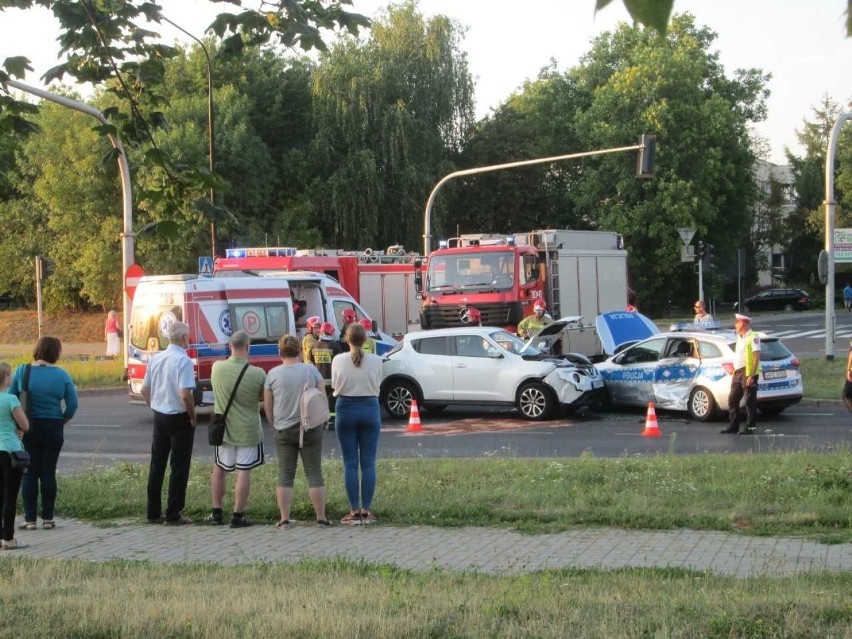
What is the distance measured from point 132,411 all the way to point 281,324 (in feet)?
12.8

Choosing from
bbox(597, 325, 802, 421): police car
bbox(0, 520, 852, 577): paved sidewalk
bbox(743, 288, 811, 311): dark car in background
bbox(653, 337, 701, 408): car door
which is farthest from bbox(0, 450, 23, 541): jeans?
bbox(743, 288, 811, 311): dark car in background

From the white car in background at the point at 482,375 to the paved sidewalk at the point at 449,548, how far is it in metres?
9.30

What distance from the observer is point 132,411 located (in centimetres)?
2242

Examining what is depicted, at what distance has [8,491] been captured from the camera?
9258mm

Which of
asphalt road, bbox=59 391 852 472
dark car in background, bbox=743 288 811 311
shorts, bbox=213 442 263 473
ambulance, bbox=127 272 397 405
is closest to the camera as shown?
shorts, bbox=213 442 263 473

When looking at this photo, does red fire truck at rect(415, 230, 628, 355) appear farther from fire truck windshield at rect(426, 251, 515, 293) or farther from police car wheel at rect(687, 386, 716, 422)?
police car wheel at rect(687, 386, 716, 422)

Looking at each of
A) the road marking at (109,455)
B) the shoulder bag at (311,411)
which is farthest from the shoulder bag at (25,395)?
the road marking at (109,455)

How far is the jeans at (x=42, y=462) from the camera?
996cm

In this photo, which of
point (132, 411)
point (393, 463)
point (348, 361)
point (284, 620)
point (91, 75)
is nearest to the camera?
point (284, 620)

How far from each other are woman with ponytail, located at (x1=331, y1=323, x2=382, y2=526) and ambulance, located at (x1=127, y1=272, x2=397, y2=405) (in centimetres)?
907

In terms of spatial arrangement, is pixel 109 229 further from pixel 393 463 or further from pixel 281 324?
pixel 393 463

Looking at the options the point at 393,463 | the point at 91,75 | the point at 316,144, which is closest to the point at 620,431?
the point at 393,463

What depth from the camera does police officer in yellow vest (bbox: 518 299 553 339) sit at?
2292 cm

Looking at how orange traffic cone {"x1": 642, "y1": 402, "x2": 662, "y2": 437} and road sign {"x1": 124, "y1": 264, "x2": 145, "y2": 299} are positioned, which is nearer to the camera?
orange traffic cone {"x1": 642, "y1": 402, "x2": 662, "y2": 437}
